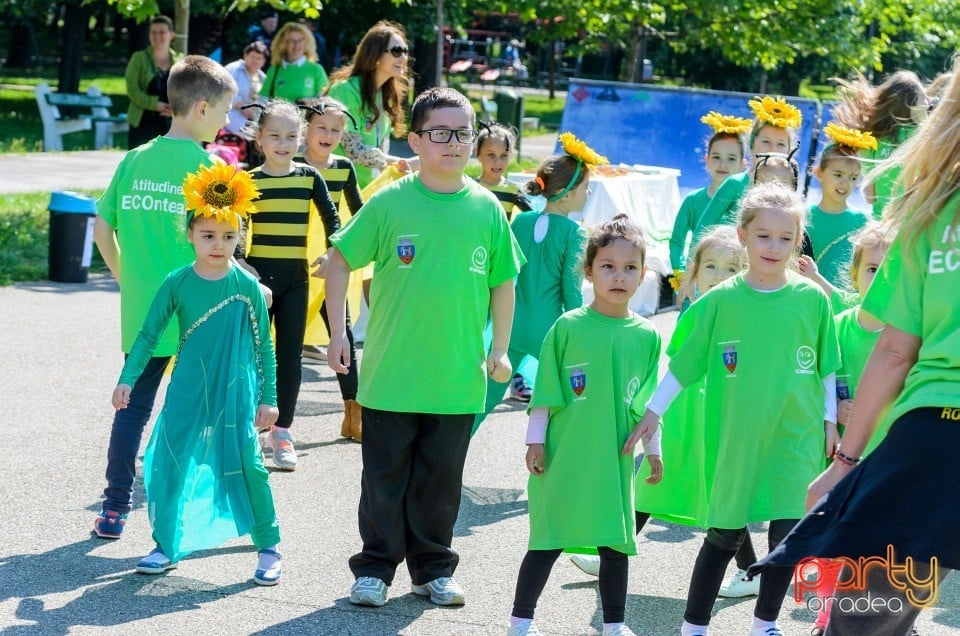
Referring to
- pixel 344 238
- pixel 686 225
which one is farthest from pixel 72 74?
pixel 344 238

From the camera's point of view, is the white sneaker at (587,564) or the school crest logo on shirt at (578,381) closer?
the school crest logo on shirt at (578,381)

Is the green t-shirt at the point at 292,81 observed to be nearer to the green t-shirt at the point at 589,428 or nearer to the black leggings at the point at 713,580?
the green t-shirt at the point at 589,428

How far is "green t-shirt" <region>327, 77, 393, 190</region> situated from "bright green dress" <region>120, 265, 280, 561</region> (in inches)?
125

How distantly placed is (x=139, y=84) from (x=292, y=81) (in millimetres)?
3237

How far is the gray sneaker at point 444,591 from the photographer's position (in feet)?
16.1

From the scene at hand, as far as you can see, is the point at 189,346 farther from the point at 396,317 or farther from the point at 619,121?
the point at 619,121

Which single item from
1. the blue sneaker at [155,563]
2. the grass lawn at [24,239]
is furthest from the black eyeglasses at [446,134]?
the grass lawn at [24,239]

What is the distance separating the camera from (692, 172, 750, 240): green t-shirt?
683cm

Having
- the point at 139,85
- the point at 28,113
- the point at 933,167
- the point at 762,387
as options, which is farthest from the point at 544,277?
the point at 28,113

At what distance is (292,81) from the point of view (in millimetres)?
11148

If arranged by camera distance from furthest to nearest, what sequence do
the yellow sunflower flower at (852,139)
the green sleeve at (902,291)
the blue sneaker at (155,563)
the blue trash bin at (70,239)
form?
the blue trash bin at (70,239), the yellow sunflower flower at (852,139), the blue sneaker at (155,563), the green sleeve at (902,291)

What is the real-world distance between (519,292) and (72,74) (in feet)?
74.3

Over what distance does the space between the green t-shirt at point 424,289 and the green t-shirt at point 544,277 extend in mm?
1625

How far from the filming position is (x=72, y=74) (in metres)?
27.3
